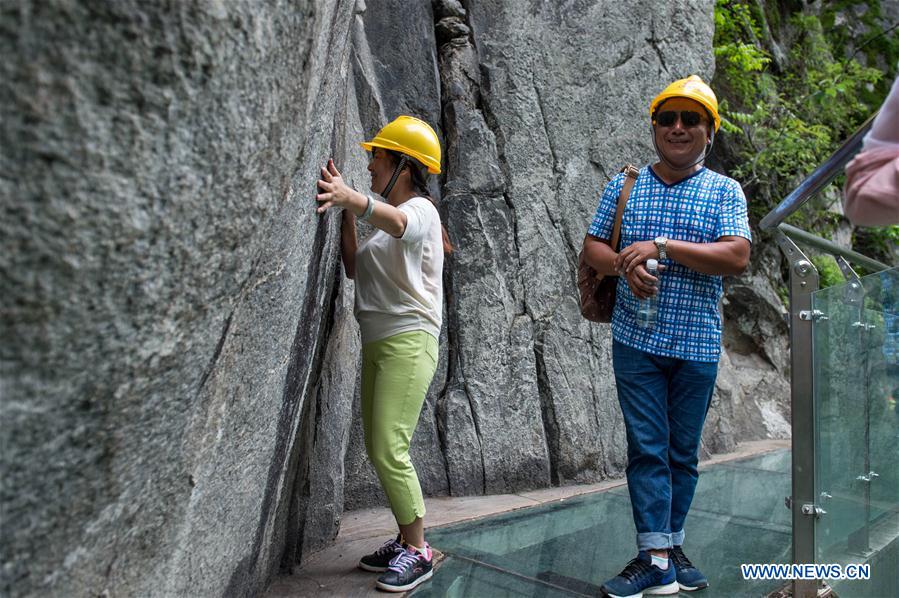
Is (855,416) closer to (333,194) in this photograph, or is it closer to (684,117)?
(684,117)

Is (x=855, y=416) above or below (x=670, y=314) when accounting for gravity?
below

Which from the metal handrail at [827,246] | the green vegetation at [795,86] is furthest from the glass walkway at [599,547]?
the green vegetation at [795,86]

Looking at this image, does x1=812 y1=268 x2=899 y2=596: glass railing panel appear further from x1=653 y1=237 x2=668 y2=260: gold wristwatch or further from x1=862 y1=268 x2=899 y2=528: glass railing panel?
x1=653 y1=237 x2=668 y2=260: gold wristwatch

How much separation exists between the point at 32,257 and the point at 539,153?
480cm

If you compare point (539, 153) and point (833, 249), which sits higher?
point (539, 153)

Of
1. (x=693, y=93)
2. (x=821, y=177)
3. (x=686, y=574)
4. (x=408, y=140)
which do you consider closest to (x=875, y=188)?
(x=821, y=177)

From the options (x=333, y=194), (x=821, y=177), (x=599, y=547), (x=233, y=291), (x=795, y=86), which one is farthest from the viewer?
(x=795, y=86)

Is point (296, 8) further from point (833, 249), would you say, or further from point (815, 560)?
point (815, 560)

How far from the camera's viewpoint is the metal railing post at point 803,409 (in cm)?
343

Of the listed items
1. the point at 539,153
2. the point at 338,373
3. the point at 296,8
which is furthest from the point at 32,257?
the point at 539,153

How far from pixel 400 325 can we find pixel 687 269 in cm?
126

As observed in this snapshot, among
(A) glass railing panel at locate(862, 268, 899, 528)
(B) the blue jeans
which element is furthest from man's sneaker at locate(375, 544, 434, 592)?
(A) glass railing panel at locate(862, 268, 899, 528)

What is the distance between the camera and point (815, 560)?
339 centimetres

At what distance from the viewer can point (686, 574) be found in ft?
11.5
